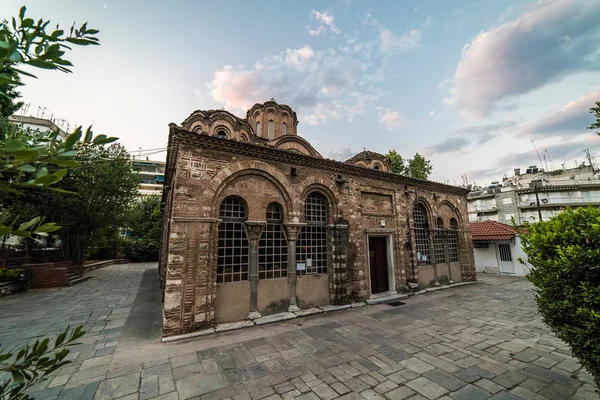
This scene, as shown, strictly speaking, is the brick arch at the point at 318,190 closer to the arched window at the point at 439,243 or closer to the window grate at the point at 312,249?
the window grate at the point at 312,249

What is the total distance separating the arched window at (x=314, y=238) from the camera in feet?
29.8

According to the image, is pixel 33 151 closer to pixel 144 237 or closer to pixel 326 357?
pixel 326 357

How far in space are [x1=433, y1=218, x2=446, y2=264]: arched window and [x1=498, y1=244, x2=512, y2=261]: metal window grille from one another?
7.58 metres

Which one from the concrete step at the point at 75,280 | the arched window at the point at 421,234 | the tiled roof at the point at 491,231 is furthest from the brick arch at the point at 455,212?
the concrete step at the point at 75,280

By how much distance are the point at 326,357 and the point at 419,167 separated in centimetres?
2177

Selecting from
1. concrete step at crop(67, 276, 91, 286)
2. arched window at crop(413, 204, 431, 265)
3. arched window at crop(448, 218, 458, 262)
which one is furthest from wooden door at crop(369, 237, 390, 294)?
concrete step at crop(67, 276, 91, 286)

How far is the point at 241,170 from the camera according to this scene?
8039 millimetres

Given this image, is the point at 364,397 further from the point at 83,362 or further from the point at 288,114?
the point at 288,114

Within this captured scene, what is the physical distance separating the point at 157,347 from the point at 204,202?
12.0ft

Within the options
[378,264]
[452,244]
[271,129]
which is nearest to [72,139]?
[378,264]

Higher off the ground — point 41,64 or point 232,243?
point 41,64

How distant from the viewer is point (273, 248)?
28.0 ft

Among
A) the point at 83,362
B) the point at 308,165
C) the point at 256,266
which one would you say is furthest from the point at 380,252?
the point at 83,362

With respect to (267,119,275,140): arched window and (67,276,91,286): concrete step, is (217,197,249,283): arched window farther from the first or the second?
(67,276,91,286): concrete step
